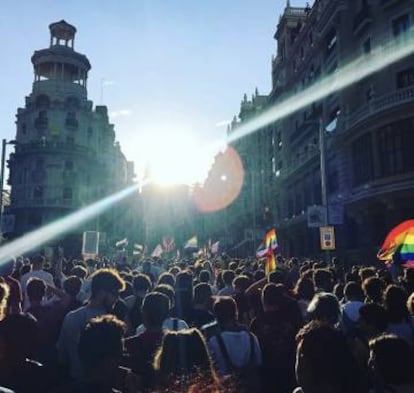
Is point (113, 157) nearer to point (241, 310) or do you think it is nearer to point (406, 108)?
point (406, 108)

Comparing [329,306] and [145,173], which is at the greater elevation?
[145,173]

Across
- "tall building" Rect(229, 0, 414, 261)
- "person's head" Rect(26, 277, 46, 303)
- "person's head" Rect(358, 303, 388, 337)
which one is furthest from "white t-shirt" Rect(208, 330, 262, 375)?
"tall building" Rect(229, 0, 414, 261)

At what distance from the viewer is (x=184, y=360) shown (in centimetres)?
359

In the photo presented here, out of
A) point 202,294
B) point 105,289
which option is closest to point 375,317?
point 105,289

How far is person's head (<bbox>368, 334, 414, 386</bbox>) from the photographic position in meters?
3.26

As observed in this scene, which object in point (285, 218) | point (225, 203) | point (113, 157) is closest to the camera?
point (285, 218)

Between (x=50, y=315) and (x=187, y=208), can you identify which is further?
(x=187, y=208)

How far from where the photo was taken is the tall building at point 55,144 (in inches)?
2234

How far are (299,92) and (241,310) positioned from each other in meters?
43.4

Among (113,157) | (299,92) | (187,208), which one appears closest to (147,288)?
(299,92)

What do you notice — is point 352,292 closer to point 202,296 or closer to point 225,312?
point 202,296

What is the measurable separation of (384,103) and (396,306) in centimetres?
2491

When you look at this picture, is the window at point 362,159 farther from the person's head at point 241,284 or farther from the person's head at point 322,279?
the person's head at point 241,284

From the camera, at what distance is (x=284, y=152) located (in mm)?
Answer: 52969
